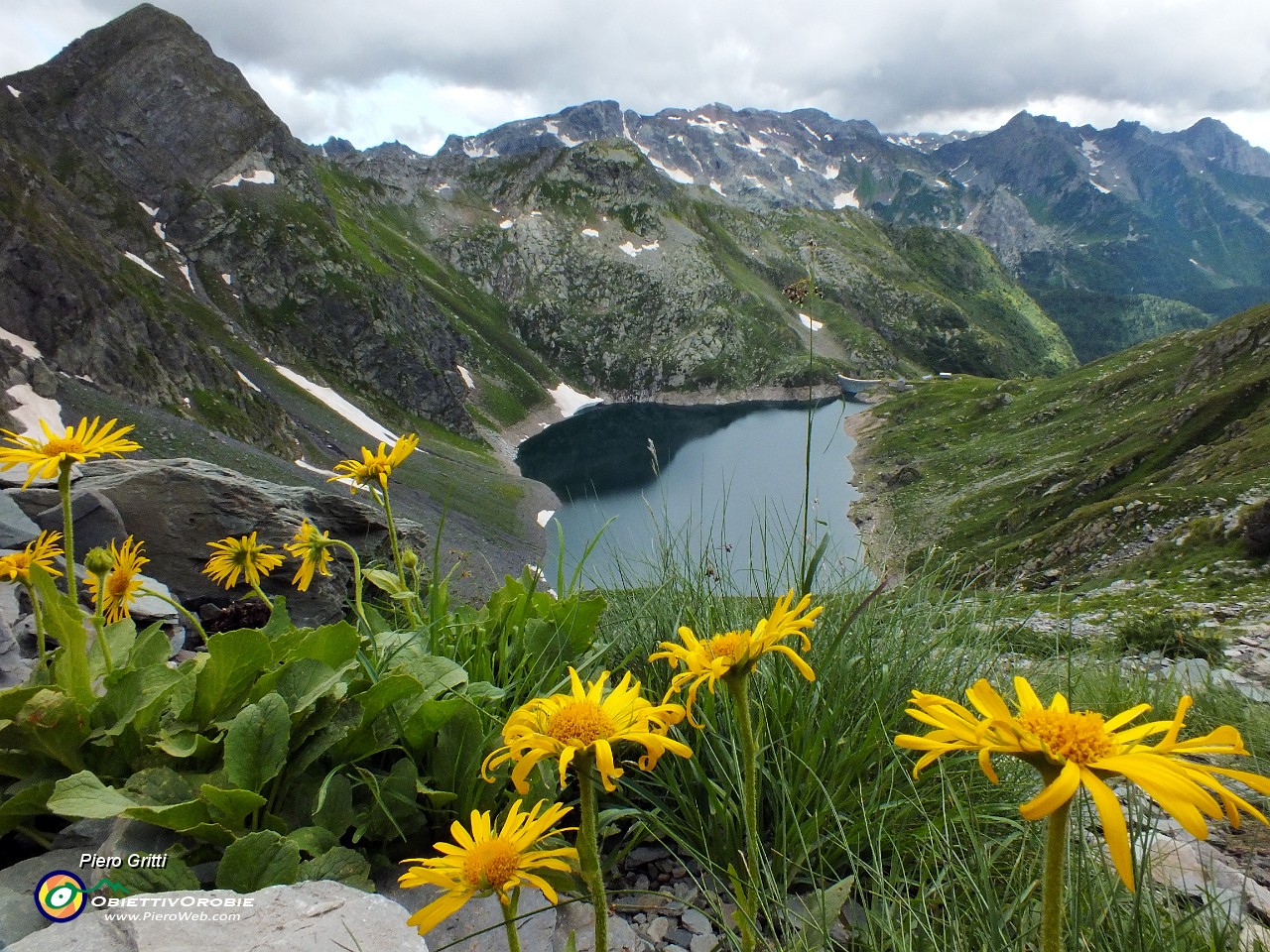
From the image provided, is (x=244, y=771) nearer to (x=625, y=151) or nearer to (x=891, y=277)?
(x=625, y=151)

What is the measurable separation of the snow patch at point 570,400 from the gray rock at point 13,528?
129 m

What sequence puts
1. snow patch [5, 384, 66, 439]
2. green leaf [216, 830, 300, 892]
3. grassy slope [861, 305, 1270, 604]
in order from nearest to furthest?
1. green leaf [216, 830, 300, 892]
2. grassy slope [861, 305, 1270, 604]
3. snow patch [5, 384, 66, 439]

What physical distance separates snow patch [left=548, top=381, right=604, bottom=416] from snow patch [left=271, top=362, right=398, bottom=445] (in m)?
53.7

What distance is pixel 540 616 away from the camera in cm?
347

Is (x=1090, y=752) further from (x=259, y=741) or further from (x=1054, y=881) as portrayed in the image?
(x=259, y=741)

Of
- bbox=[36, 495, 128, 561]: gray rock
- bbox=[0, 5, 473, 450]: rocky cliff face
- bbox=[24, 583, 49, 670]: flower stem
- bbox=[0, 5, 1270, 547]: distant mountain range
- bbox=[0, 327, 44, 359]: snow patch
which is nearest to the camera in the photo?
bbox=[24, 583, 49, 670]: flower stem

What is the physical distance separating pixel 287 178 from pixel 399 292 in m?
22.2

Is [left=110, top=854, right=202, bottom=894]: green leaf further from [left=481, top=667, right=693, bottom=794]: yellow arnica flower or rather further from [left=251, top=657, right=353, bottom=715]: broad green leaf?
[left=481, top=667, right=693, bottom=794]: yellow arnica flower

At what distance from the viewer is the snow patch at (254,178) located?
9725cm

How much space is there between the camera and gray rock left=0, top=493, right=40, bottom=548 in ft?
15.2

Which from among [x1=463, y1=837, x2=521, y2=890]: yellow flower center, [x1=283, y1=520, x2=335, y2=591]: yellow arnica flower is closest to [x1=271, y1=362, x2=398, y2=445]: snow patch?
[x1=283, y1=520, x2=335, y2=591]: yellow arnica flower

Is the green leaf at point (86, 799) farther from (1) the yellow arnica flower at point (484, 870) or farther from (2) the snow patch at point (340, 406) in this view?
(2) the snow patch at point (340, 406)

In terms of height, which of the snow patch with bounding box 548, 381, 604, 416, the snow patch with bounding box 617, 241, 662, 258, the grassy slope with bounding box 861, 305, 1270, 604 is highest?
the snow patch with bounding box 617, 241, 662, 258

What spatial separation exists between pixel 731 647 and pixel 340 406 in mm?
87578
